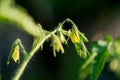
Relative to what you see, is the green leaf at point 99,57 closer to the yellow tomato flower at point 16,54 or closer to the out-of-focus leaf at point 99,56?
the out-of-focus leaf at point 99,56

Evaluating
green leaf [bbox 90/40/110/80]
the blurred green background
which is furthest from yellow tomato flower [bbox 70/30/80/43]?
the blurred green background

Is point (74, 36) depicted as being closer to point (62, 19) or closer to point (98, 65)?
point (98, 65)

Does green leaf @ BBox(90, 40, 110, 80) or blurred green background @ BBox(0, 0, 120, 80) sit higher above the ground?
blurred green background @ BBox(0, 0, 120, 80)

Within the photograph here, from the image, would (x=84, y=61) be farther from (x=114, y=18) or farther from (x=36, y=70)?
(x=114, y=18)

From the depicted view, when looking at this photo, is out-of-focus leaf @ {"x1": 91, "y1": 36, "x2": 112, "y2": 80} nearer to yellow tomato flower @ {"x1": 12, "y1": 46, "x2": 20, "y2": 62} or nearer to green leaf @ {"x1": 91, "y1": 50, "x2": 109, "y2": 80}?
green leaf @ {"x1": 91, "y1": 50, "x2": 109, "y2": 80}

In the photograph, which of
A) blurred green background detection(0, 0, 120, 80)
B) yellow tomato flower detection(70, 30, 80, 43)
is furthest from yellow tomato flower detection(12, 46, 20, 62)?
blurred green background detection(0, 0, 120, 80)

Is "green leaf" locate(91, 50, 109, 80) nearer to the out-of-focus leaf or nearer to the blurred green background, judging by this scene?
the out-of-focus leaf

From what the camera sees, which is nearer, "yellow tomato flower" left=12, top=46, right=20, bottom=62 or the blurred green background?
"yellow tomato flower" left=12, top=46, right=20, bottom=62

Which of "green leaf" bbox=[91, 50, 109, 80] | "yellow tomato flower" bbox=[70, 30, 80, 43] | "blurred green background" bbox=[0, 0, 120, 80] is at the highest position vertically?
"blurred green background" bbox=[0, 0, 120, 80]

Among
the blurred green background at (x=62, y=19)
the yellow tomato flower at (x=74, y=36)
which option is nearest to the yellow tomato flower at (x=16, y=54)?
the yellow tomato flower at (x=74, y=36)

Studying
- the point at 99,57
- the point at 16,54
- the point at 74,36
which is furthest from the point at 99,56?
the point at 16,54
